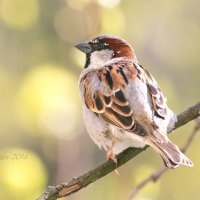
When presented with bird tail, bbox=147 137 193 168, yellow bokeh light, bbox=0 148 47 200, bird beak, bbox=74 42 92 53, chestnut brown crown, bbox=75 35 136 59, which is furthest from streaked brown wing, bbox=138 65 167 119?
yellow bokeh light, bbox=0 148 47 200

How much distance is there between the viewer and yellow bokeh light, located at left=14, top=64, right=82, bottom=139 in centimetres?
367

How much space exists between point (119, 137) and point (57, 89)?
417 millimetres

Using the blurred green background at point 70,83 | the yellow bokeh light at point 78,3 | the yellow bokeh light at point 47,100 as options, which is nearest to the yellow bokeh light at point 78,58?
the blurred green background at point 70,83

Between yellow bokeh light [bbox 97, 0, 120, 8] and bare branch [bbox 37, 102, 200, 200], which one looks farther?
yellow bokeh light [bbox 97, 0, 120, 8]

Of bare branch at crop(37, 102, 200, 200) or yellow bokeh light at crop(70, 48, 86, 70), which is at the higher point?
yellow bokeh light at crop(70, 48, 86, 70)

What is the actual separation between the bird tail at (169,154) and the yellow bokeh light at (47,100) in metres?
0.53

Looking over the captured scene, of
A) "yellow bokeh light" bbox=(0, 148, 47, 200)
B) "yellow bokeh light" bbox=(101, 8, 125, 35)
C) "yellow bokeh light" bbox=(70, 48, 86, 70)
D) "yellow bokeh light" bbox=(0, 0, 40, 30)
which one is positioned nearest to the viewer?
"yellow bokeh light" bbox=(0, 148, 47, 200)

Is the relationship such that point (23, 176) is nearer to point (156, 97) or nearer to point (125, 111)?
point (125, 111)

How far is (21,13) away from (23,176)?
3.31 feet

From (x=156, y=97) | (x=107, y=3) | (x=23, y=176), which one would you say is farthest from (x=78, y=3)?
(x=23, y=176)

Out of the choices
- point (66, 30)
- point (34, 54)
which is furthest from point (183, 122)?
point (34, 54)

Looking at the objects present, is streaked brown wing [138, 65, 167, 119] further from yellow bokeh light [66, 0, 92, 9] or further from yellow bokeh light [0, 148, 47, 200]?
yellow bokeh light [0, 148, 47, 200]

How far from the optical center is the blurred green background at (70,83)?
3.53m

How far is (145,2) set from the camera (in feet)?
23.6
